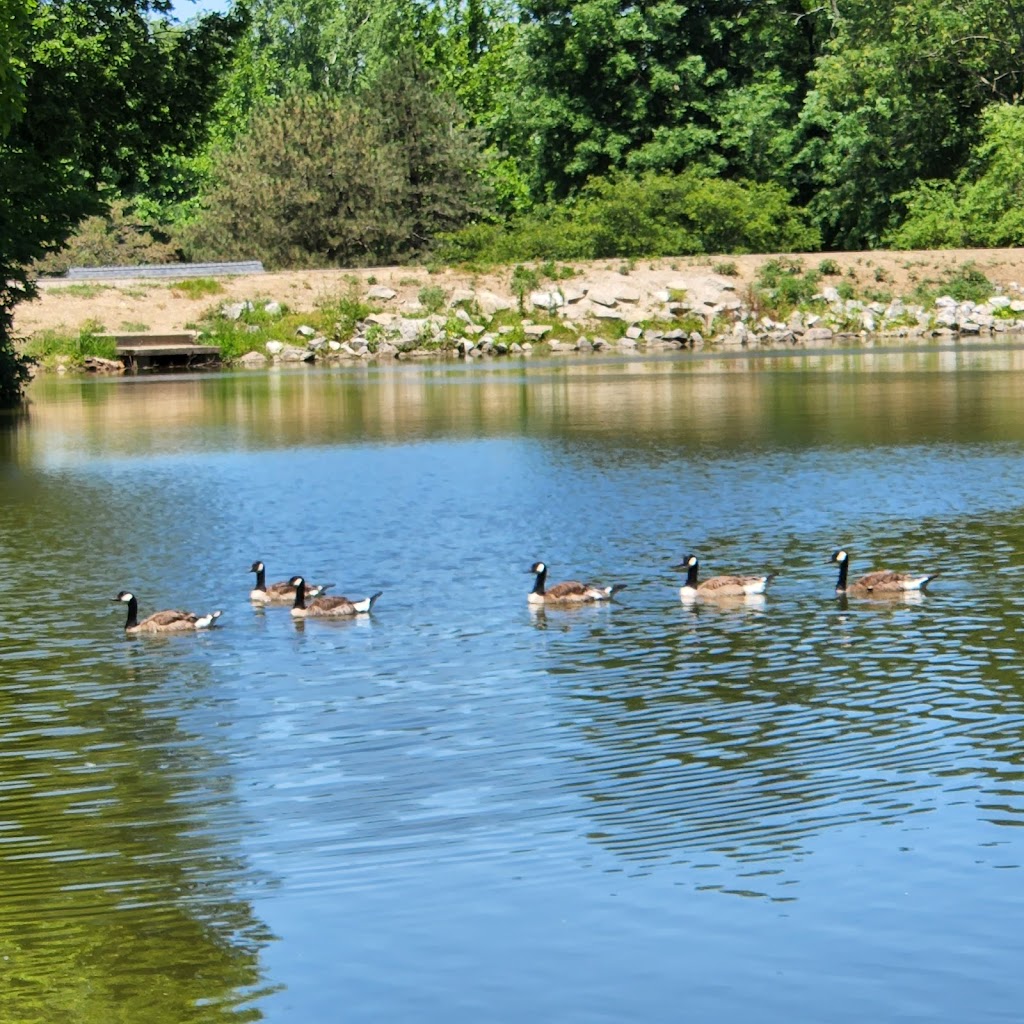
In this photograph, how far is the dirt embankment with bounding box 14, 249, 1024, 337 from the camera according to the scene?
74312 mm

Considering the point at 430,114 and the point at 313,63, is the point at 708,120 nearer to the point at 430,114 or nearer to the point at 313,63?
the point at 430,114

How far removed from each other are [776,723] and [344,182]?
252 ft

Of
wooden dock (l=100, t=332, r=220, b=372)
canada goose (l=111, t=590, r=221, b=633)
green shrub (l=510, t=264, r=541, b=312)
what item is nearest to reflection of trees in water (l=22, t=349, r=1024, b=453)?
wooden dock (l=100, t=332, r=220, b=372)

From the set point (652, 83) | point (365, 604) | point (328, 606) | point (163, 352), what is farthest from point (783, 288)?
point (328, 606)

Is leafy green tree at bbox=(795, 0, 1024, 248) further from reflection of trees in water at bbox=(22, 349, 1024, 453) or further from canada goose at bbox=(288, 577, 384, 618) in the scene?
canada goose at bbox=(288, 577, 384, 618)

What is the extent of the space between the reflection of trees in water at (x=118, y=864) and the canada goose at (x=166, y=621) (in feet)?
6.77

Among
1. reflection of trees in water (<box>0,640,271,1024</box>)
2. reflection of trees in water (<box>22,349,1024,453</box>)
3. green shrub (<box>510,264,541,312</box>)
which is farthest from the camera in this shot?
green shrub (<box>510,264,541,312</box>)

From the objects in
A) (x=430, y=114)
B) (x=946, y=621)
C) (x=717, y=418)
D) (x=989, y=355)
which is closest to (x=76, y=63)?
(x=717, y=418)

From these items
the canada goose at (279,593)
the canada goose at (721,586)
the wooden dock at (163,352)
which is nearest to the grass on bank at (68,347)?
the wooden dock at (163,352)

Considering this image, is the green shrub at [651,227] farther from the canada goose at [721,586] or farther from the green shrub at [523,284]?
the canada goose at [721,586]

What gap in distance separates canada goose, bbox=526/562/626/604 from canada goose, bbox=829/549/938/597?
2374 mm

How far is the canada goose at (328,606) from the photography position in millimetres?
18875

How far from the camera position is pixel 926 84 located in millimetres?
85250

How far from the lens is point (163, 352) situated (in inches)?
2798
